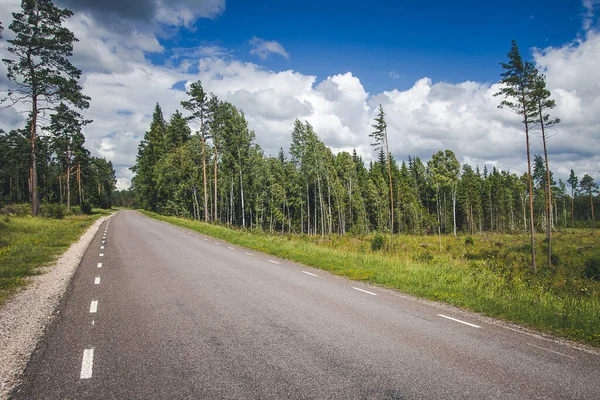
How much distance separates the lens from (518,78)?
85.4 feet

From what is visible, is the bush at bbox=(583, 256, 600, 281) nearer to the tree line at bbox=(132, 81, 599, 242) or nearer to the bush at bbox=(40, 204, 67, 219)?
the tree line at bbox=(132, 81, 599, 242)

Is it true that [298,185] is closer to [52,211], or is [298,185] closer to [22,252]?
[52,211]

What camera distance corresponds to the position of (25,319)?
Result: 20.7 feet

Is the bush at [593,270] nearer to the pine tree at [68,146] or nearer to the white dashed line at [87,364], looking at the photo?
the white dashed line at [87,364]

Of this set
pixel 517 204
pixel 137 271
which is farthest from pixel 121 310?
pixel 517 204

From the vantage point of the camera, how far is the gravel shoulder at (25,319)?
4.41 meters

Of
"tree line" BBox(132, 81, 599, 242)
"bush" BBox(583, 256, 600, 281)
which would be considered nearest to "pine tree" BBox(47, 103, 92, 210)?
"tree line" BBox(132, 81, 599, 242)

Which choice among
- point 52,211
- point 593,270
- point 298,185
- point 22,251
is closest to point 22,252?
point 22,251

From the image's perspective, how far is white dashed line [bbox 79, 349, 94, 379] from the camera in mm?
4152

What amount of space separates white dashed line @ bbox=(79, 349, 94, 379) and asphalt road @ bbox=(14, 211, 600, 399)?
24mm

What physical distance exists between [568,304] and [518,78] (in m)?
24.4

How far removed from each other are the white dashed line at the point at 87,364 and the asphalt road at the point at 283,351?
0.02 m

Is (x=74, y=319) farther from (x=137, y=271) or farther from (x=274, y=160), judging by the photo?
(x=274, y=160)

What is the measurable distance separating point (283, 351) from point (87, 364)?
278 cm
